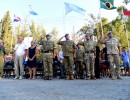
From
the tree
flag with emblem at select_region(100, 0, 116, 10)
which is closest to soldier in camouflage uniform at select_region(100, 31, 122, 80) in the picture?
flag with emblem at select_region(100, 0, 116, 10)

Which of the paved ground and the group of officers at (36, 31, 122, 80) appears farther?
the group of officers at (36, 31, 122, 80)

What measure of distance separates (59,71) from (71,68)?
2789 mm

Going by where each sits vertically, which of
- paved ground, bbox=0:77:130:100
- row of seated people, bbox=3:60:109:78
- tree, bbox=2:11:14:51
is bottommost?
paved ground, bbox=0:77:130:100

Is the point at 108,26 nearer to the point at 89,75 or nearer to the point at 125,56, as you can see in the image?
the point at 125,56

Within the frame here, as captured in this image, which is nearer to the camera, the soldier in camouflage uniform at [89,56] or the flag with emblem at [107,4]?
the soldier in camouflage uniform at [89,56]

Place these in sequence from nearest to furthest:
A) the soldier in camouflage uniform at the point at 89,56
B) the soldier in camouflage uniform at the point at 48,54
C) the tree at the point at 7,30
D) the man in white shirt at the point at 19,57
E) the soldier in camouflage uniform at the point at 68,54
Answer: the soldier in camouflage uniform at the point at 89,56, the soldier in camouflage uniform at the point at 68,54, the soldier in camouflage uniform at the point at 48,54, the man in white shirt at the point at 19,57, the tree at the point at 7,30

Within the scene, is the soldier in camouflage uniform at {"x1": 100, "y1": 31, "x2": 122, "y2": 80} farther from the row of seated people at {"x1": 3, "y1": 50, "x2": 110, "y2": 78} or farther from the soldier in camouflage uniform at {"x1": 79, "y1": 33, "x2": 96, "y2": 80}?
the row of seated people at {"x1": 3, "y1": 50, "x2": 110, "y2": 78}

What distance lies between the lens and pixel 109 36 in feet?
40.7

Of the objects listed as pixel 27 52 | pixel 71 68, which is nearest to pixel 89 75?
pixel 71 68

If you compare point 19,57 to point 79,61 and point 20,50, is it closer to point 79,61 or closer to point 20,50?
point 20,50

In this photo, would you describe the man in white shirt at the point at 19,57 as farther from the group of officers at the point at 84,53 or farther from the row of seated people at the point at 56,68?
the group of officers at the point at 84,53

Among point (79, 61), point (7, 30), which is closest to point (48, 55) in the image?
point (79, 61)

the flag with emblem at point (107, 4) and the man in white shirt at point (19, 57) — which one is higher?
the flag with emblem at point (107, 4)

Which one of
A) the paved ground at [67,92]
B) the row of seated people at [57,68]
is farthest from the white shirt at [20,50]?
the paved ground at [67,92]
